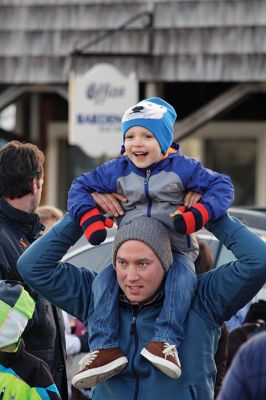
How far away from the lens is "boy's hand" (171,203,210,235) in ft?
11.1

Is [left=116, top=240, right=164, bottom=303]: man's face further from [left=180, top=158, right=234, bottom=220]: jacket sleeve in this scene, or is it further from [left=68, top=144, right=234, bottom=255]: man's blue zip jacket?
[left=180, top=158, right=234, bottom=220]: jacket sleeve

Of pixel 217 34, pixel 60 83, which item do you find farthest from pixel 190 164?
pixel 60 83

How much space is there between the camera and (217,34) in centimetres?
1115

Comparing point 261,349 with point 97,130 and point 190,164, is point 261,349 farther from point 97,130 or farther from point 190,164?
point 97,130

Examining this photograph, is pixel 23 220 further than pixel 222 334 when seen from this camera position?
No

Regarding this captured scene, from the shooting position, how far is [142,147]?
355 centimetres

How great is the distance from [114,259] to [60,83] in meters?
8.65

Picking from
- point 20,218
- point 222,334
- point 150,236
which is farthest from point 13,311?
point 222,334

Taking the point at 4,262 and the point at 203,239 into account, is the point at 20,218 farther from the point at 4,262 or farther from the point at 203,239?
the point at 203,239

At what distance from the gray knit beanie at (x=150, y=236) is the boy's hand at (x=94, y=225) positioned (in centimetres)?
7

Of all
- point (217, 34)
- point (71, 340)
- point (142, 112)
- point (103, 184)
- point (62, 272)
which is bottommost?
point (71, 340)

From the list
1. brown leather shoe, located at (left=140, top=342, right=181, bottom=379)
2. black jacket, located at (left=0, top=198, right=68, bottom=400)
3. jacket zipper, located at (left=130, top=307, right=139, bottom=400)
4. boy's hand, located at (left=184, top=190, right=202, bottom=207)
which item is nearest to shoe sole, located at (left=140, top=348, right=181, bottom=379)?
brown leather shoe, located at (left=140, top=342, right=181, bottom=379)

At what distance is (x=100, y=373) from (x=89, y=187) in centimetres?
66

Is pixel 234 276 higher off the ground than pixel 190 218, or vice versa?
pixel 190 218
